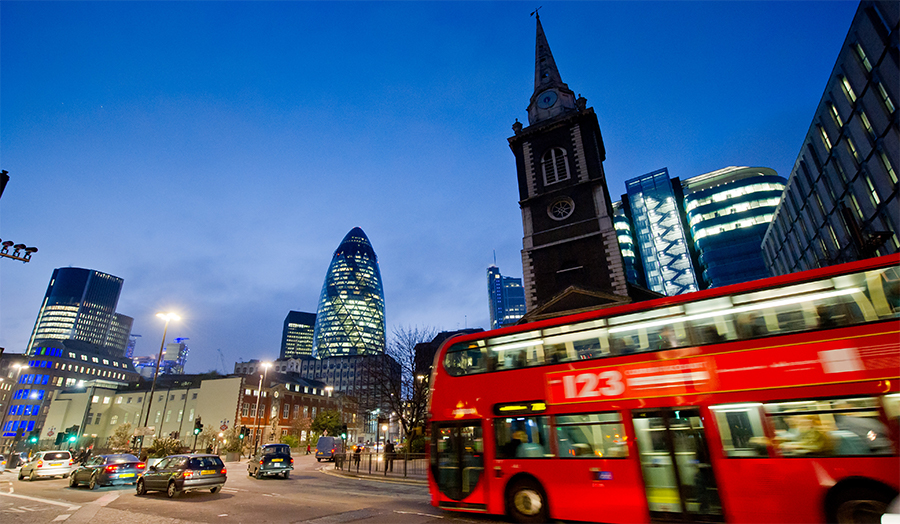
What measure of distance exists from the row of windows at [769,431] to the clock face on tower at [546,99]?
3375cm

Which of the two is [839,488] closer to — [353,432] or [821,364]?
[821,364]

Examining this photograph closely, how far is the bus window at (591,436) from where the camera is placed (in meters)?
8.20

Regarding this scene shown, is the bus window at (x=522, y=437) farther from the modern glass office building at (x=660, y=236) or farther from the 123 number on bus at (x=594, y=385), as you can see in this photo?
the modern glass office building at (x=660, y=236)

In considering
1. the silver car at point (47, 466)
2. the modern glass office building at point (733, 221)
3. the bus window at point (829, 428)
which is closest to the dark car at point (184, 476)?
the silver car at point (47, 466)

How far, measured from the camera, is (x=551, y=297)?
2977 centimetres

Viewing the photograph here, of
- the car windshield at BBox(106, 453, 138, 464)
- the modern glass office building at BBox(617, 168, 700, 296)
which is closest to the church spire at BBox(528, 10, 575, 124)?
the car windshield at BBox(106, 453, 138, 464)

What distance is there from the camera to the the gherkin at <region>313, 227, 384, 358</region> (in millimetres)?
164625

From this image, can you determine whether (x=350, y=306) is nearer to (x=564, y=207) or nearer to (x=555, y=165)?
(x=555, y=165)

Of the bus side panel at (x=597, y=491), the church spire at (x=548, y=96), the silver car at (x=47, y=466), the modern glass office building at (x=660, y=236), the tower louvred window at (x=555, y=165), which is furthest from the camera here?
the modern glass office building at (x=660, y=236)

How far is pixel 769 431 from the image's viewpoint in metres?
7.13

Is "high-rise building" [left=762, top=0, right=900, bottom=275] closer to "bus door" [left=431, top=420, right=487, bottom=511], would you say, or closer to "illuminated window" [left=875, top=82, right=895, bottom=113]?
"illuminated window" [left=875, top=82, right=895, bottom=113]

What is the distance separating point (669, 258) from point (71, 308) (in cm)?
24958

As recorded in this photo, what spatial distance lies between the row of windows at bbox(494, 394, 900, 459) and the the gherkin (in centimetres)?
15568

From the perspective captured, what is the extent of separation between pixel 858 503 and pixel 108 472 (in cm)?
2325
